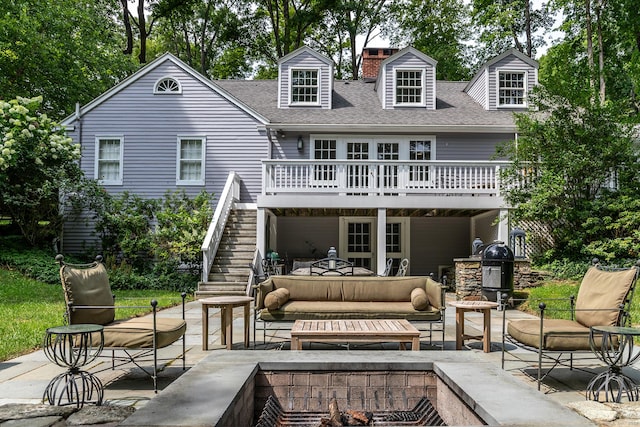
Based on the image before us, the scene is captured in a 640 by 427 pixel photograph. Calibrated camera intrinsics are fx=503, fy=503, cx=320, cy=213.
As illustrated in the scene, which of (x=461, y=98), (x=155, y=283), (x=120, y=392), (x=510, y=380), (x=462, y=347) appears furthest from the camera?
(x=461, y=98)

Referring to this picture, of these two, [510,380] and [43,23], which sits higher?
[43,23]

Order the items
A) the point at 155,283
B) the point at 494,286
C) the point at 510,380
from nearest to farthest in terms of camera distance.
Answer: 1. the point at 510,380
2. the point at 494,286
3. the point at 155,283

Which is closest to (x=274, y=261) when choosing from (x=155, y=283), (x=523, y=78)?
(x=155, y=283)

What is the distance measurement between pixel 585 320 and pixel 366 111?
12450 millimetres

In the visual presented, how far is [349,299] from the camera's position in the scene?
6.84 meters

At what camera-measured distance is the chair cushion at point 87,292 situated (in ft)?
14.7

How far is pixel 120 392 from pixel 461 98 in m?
16.1

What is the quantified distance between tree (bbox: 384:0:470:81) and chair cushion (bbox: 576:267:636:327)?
22.8 metres

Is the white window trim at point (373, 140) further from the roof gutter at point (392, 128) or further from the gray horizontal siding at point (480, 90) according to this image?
the gray horizontal siding at point (480, 90)

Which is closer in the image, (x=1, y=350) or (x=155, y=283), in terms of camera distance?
(x=1, y=350)

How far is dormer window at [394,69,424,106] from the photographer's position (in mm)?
16703

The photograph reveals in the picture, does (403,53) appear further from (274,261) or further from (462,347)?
(462,347)

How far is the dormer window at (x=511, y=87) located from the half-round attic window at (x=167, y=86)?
34.5 ft

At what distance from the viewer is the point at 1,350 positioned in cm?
567
